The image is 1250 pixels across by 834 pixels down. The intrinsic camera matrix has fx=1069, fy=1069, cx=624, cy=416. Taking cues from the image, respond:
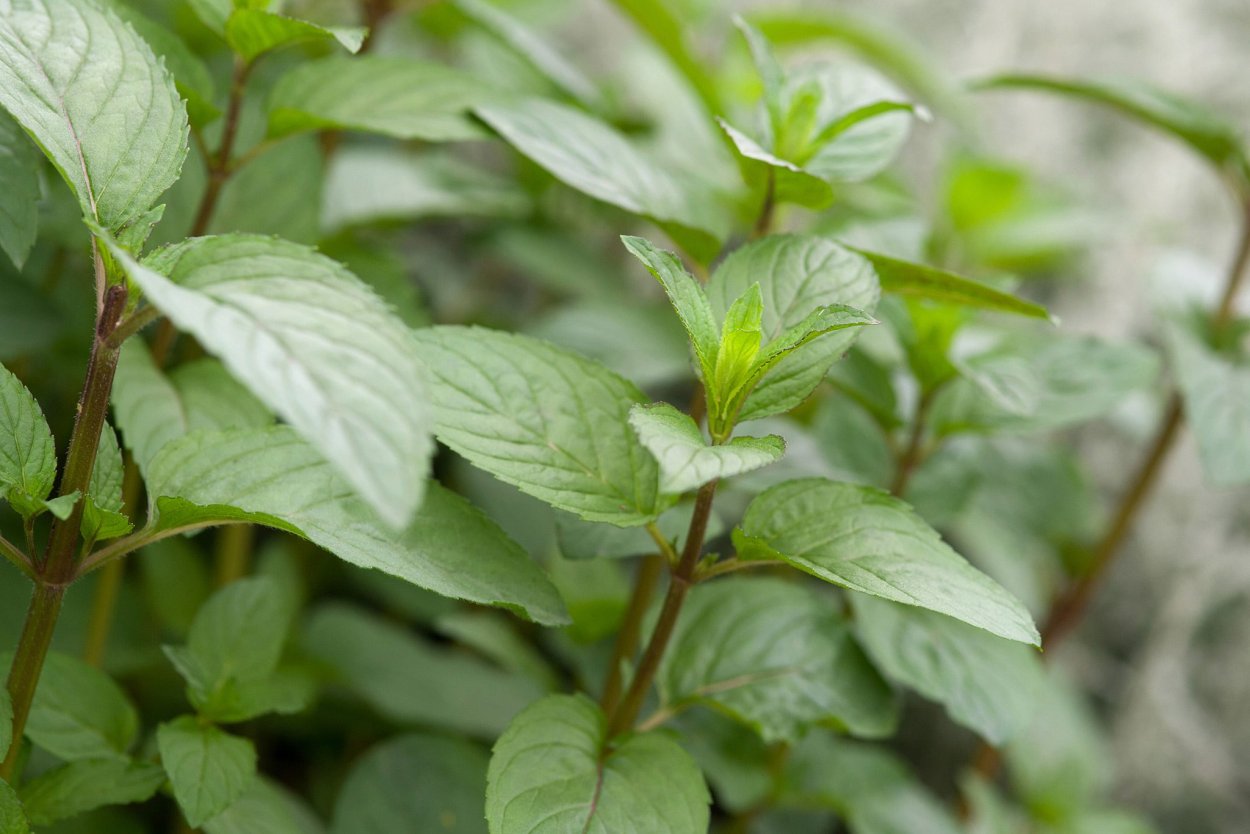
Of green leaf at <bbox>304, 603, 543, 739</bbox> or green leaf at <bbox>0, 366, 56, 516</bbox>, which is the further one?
green leaf at <bbox>304, 603, 543, 739</bbox>

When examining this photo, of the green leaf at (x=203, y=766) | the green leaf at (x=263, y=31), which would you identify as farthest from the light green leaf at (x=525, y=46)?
the green leaf at (x=203, y=766)

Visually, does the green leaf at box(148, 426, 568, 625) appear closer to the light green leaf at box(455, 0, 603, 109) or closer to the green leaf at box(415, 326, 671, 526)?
the green leaf at box(415, 326, 671, 526)

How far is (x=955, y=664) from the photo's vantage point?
88 centimetres

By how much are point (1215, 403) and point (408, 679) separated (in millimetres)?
849

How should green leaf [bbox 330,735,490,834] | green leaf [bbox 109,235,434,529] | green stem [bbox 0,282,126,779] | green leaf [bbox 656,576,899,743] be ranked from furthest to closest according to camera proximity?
green leaf [bbox 330,735,490,834]
green leaf [bbox 656,576,899,743]
green stem [bbox 0,282,126,779]
green leaf [bbox 109,235,434,529]

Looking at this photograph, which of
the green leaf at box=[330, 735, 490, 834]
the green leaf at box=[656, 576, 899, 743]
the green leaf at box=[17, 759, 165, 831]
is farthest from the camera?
the green leaf at box=[330, 735, 490, 834]

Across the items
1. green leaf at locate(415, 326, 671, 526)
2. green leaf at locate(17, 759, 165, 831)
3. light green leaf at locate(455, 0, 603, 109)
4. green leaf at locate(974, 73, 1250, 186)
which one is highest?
green leaf at locate(974, 73, 1250, 186)

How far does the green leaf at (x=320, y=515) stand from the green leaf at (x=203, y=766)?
0.15 meters

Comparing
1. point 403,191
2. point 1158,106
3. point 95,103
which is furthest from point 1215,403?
point 95,103

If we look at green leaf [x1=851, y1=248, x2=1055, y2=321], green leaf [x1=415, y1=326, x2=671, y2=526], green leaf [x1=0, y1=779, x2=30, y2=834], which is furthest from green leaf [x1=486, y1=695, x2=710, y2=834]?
green leaf [x1=851, y1=248, x2=1055, y2=321]

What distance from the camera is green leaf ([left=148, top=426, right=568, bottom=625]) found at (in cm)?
61

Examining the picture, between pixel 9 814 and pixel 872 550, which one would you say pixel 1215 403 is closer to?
pixel 872 550

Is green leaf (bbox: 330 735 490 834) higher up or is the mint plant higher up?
the mint plant

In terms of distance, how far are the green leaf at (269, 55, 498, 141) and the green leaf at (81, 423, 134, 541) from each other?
30 cm
